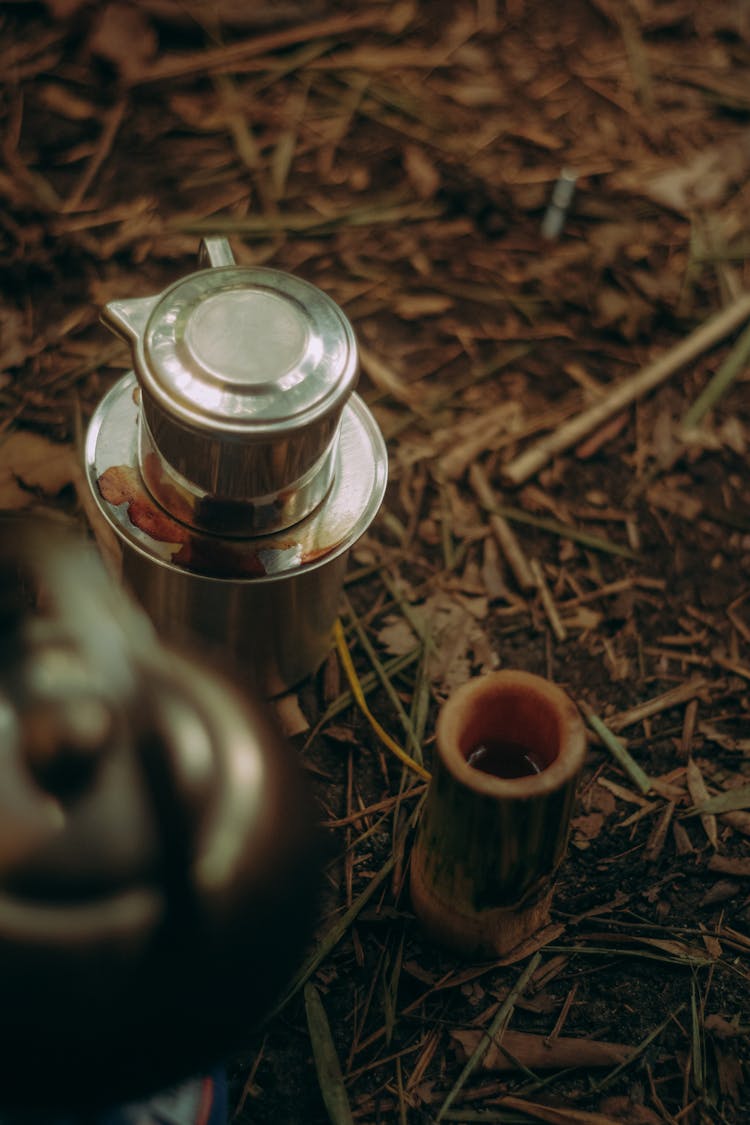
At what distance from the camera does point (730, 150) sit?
7.41 ft

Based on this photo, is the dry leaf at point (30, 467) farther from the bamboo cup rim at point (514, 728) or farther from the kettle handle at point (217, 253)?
the bamboo cup rim at point (514, 728)

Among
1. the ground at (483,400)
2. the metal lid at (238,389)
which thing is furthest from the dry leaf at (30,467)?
the metal lid at (238,389)

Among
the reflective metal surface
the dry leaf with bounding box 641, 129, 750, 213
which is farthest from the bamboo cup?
the dry leaf with bounding box 641, 129, 750, 213

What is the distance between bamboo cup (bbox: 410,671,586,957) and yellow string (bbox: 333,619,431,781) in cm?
19

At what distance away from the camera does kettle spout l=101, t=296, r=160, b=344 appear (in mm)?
1222

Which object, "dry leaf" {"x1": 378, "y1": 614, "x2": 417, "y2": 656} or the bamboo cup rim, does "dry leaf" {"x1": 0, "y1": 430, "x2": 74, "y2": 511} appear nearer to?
"dry leaf" {"x1": 378, "y1": 614, "x2": 417, "y2": 656}

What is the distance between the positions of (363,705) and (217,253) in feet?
2.16

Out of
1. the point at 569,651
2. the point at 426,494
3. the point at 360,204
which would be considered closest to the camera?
the point at 569,651

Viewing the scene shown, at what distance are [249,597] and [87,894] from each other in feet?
2.04

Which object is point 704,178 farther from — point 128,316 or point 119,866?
point 119,866

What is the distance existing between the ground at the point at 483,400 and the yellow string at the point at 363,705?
0.05ft

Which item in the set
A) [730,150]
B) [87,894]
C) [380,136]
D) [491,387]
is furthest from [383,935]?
[730,150]

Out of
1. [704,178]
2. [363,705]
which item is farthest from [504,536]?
[704,178]

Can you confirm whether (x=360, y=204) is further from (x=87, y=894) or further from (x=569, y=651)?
(x=87, y=894)
